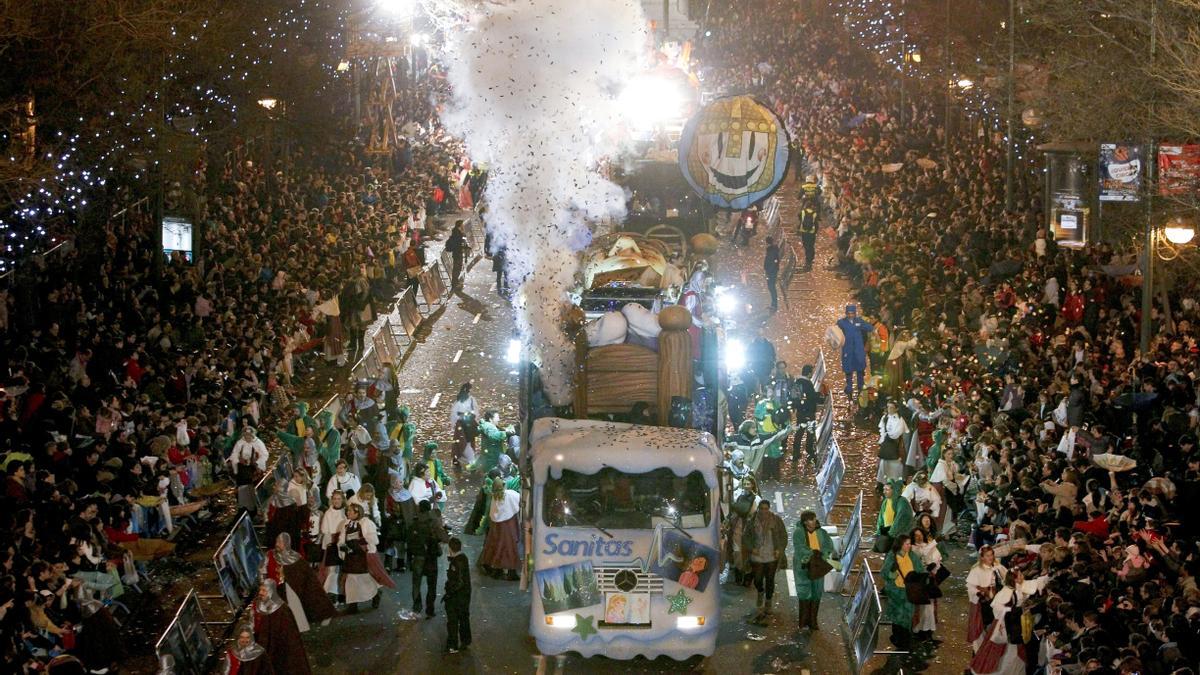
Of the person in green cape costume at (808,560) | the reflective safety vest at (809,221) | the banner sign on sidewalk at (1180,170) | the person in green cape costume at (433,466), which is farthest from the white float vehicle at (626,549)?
the reflective safety vest at (809,221)

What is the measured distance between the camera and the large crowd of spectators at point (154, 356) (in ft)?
51.4

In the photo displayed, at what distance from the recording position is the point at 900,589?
1655 cm

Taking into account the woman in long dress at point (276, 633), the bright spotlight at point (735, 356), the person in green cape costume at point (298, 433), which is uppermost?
the bright spotlight at point (735, 356)

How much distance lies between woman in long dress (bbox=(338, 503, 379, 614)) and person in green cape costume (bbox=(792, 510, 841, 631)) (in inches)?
192

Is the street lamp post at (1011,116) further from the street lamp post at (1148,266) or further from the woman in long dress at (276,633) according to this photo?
the woman in long dress at (276,633)

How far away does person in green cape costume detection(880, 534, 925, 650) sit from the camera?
16531mm

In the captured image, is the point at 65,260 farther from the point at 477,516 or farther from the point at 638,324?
the point at 638,324

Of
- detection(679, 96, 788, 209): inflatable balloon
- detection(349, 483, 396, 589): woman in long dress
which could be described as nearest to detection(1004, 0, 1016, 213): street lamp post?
detection(679, 96, 788, 209): inflatable balloon

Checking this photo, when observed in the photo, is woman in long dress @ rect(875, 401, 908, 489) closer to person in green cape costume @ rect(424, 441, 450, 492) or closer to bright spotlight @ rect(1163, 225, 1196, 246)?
bright spotlight @ rect(1163, 225, 1196, 246)

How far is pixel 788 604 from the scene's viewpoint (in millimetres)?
18109

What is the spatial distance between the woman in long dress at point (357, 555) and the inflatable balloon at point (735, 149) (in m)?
9.40

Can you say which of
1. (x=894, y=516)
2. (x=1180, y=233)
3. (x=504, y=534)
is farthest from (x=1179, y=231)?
(x=504, y=534)

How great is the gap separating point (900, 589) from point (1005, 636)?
1544 mm

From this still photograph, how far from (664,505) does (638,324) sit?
11.0 feet
